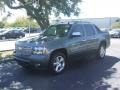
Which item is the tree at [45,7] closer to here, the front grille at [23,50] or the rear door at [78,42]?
the rear door at [78,42]

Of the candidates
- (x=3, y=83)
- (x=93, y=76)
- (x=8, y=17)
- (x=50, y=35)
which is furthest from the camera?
(x=8, y=17)

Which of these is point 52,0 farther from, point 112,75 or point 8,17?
point 112,75

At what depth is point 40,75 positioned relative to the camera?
8.42 m

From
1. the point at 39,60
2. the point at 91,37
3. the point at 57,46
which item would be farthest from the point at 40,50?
the point at 91,37

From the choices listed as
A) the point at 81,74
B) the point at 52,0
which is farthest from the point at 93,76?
the point at 52,0

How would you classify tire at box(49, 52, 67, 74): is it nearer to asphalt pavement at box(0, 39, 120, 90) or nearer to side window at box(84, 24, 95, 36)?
asphalt pavement at box(0, 39, 120, 90)

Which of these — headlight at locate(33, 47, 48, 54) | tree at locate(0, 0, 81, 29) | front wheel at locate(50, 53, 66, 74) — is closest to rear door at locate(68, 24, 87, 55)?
front wheel at locate(50, 53, 66, 74)

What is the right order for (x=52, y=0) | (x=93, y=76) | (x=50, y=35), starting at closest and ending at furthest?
(x=93, y=76), (x=50, y=35), (x=52, y=0)

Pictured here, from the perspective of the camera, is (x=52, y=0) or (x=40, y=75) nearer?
(x=40, y=75)

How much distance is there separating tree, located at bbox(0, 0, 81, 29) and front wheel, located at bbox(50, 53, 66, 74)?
5315 millimetres

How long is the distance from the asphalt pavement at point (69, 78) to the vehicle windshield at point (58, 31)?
137cm

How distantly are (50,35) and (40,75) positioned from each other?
5.97 feet

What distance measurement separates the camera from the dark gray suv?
26.3 feet

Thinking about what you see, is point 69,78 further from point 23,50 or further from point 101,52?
point 101,52
